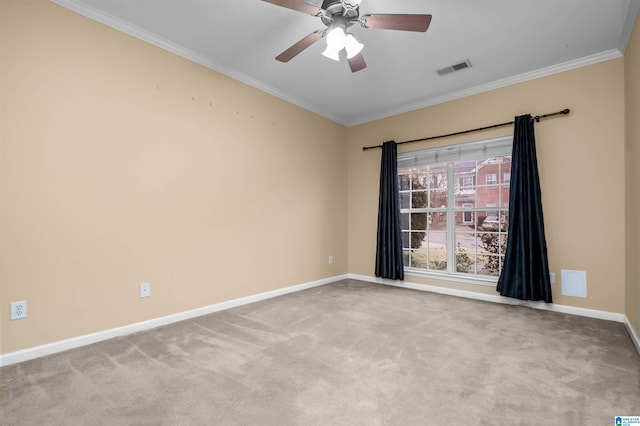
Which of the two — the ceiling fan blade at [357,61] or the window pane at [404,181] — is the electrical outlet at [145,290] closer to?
the ceiling fan blade at [357,61]

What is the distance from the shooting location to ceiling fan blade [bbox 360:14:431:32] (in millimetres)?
2006

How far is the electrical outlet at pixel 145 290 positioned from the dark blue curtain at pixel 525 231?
3.78m

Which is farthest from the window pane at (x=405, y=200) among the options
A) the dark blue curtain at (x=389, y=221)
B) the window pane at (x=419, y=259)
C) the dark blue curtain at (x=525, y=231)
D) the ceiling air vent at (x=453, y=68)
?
the ceiling air vent at (x=453, y=68)

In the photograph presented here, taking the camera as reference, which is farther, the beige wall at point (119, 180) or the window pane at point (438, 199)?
the window pane at point (438, 199)

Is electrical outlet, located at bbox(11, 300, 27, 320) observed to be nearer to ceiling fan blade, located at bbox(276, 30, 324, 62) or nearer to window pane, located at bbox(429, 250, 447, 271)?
ceiling fan blade, located at bbox(276, 30, 324, 62)

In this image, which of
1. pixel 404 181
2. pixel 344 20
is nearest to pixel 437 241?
pixel 404 181

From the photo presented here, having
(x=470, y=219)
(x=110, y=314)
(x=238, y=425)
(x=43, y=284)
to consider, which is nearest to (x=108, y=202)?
(x=43, y=284)

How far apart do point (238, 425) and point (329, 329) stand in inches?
54.6

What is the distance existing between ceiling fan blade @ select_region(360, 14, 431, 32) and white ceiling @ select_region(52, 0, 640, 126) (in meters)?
0.32

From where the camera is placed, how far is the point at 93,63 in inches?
98.5

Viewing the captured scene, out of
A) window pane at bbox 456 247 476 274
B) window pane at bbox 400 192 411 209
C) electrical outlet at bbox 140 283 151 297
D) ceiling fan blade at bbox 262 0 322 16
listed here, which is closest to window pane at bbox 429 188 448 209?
window pane at bbox 400 192 411 209

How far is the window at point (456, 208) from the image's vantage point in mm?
3832

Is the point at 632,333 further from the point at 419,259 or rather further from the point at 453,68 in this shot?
the point at 453,68

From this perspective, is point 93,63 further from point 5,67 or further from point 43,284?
point 43,284
